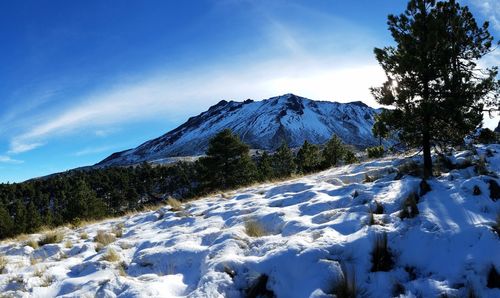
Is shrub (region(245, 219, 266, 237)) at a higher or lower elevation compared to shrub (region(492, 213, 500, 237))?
higher

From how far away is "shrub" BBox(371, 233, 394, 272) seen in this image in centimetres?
553

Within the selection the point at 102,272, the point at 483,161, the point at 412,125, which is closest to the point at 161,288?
the point at 102,272

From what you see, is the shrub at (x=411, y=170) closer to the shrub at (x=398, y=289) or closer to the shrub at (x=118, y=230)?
the shrub at (x=398, y=289)

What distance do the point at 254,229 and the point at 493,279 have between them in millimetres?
4103

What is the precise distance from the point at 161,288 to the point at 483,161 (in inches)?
396

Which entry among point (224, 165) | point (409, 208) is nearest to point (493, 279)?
point (409, 208)

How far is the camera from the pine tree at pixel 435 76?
11.2 metres

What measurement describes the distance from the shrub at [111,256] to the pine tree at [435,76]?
853cm

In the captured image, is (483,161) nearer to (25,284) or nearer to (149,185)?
(25,284)

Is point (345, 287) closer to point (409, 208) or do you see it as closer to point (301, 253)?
point (301, 253)

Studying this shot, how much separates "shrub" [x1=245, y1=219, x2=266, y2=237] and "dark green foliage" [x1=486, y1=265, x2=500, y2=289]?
384cm

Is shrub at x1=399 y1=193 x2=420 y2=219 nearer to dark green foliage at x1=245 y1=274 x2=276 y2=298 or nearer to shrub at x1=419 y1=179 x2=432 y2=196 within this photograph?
shrub at x1=419 y1=179 x2=432 y2=196

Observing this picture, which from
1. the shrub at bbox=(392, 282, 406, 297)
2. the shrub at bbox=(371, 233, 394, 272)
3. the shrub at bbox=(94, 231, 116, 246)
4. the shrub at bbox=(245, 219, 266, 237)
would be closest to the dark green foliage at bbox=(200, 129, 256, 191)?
the shrub at bbox=(94, 231, 116, 246)

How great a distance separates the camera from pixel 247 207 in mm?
10133
